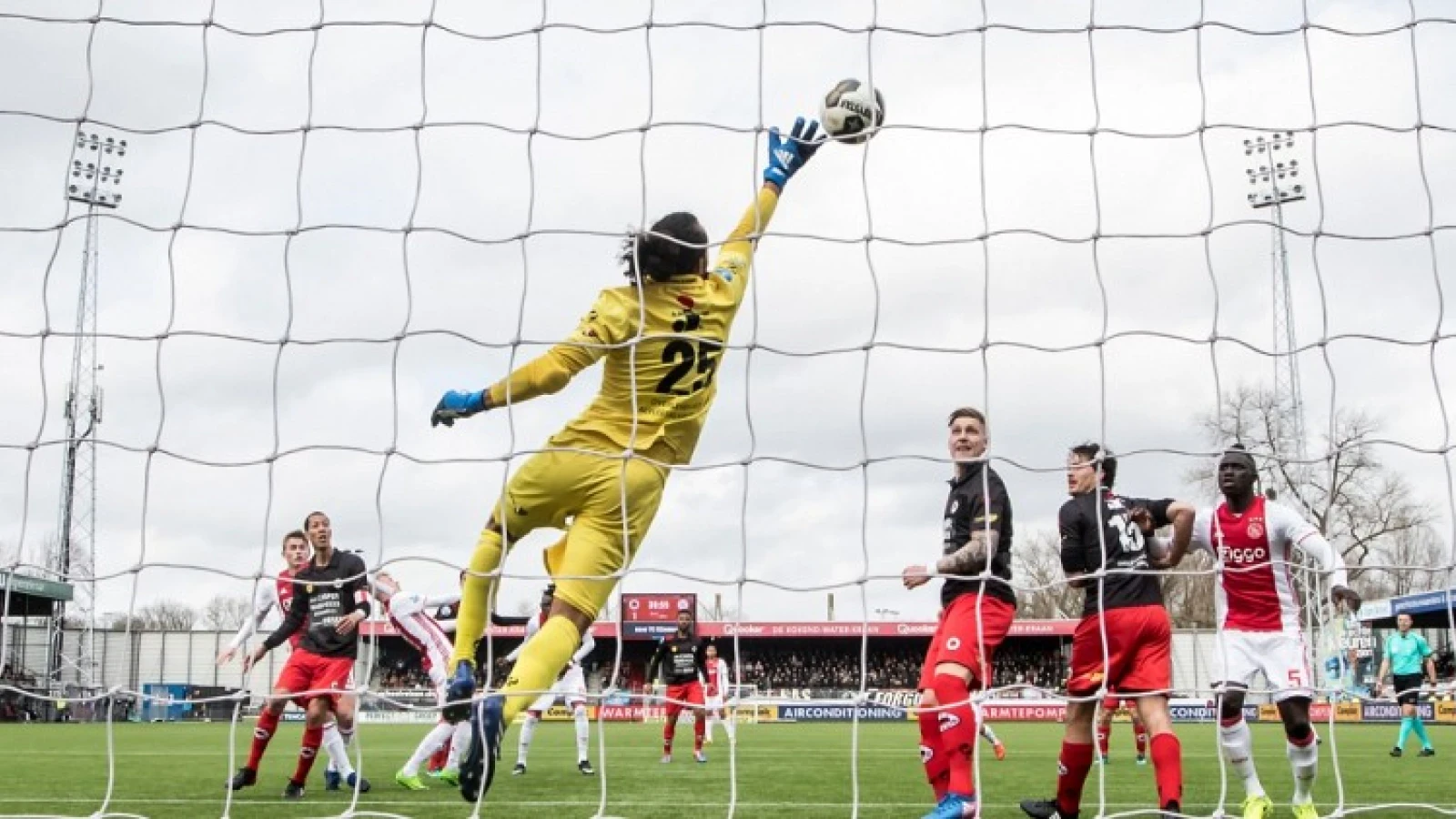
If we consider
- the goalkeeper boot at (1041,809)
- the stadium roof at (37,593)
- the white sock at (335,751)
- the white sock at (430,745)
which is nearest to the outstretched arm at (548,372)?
the goalkeeper boot at (1041,809)

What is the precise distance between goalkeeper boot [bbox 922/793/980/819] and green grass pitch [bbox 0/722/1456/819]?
1.60 meters

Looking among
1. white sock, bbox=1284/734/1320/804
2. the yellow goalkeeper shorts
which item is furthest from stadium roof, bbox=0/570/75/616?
white sock, bbox=1284/734/1320/804

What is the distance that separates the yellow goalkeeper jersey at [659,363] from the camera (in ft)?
18.0

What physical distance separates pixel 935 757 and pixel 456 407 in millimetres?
2552

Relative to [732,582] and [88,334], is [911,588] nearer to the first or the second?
[732,582]

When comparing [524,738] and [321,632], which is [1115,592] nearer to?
[321,632]

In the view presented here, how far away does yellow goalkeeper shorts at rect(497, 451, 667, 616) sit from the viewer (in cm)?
544

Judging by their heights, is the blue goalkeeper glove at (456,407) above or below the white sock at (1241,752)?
above

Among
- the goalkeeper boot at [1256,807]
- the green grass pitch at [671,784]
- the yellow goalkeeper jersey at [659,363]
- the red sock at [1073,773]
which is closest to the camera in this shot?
the yellow goalkeeper jersey at [659,363]

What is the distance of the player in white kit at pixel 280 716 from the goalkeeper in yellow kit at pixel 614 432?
436 cm

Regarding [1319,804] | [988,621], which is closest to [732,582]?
[988,621]

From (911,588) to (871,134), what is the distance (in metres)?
1.87

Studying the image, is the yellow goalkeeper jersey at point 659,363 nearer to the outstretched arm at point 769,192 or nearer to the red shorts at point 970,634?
the outstretched arm at point 769,192

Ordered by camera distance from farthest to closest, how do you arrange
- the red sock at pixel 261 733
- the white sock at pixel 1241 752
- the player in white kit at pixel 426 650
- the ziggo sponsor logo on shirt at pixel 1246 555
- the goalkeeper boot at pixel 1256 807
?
the player in white kit at pixel 426 650 → the red sock at pixel 261 733 → the ziggo sponsor logo on shirt at pixel 1246 555 → the white sock at pixel 1241 752 → the goalkeeper boot at pixel 1256 807
